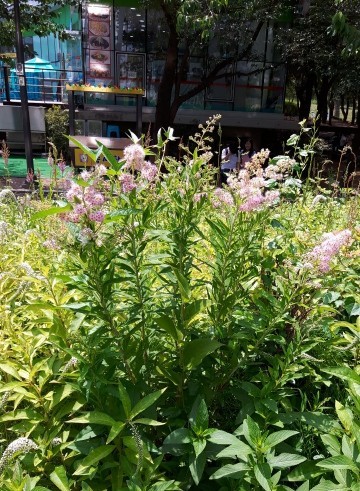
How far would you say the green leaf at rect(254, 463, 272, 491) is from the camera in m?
1.36

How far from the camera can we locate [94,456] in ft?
4.94

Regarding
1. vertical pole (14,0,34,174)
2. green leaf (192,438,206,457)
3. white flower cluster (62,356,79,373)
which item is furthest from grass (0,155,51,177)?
green leaf (192,438,206,457)

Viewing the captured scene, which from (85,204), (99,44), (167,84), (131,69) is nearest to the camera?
(85,204)

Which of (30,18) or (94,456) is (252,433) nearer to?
(94,456)

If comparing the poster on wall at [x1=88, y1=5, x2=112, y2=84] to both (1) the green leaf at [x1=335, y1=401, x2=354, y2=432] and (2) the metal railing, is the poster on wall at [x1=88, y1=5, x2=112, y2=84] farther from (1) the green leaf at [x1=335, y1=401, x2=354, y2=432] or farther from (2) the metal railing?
(1) the green leaf at [x1=335, y1=401, x2=354, y2=432]

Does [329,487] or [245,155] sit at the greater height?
[245,155]

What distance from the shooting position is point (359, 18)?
35.9ft

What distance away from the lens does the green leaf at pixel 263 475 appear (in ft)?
4.47

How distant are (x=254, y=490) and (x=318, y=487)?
0.70ft

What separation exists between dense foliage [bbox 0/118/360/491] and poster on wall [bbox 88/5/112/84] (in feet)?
49.2

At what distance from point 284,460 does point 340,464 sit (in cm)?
19

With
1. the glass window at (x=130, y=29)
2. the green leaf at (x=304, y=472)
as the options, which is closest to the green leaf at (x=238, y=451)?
the green leaf at (x=304, y=472)

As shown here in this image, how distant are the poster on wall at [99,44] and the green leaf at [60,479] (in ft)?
51.6

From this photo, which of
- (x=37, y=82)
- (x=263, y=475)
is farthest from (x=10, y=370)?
(x=37, y=82)
